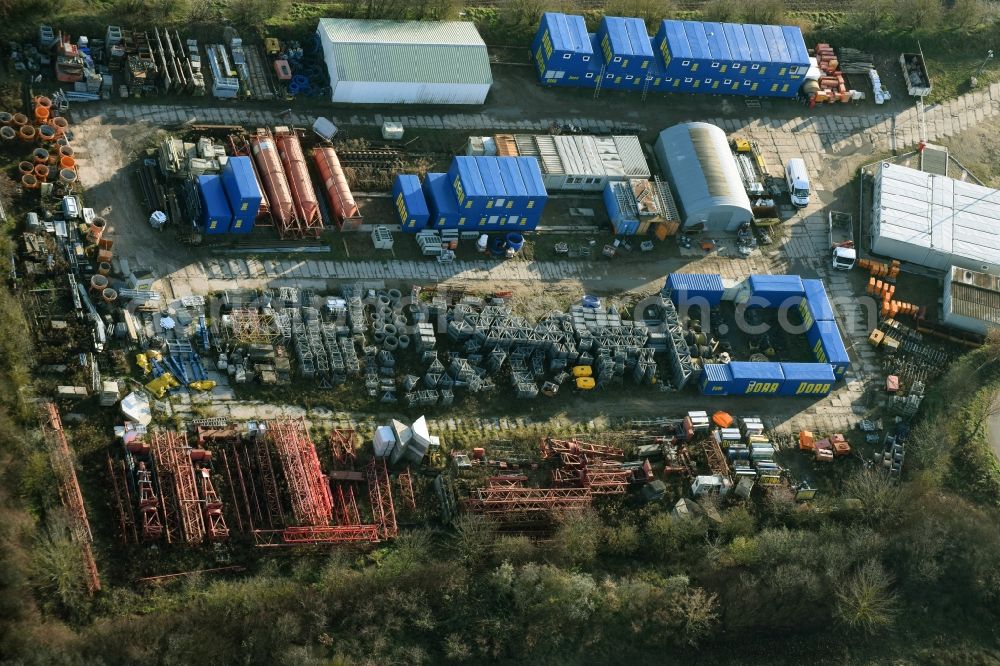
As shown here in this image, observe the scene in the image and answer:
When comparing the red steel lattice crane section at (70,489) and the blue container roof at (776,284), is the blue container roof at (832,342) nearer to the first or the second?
the blue container roof at (776,284)

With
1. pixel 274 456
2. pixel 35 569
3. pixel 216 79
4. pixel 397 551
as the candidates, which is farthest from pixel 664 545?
pixel 216 79

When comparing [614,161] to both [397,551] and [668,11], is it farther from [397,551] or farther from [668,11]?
[397,551]

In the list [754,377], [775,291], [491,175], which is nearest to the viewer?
[754,377]

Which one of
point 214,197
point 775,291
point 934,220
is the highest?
point 214,197

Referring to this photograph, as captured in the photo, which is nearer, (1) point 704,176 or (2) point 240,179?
(2) point 240,179

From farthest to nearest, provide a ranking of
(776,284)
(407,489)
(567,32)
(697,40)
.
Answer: (697,40), (567,32), (776,284), (407,489)

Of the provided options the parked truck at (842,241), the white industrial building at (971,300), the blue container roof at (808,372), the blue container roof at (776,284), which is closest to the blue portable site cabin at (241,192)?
the blue container roof at (776,284)

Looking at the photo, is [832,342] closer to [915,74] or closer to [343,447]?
[915,74]

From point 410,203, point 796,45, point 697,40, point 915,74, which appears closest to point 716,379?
point 410,203
